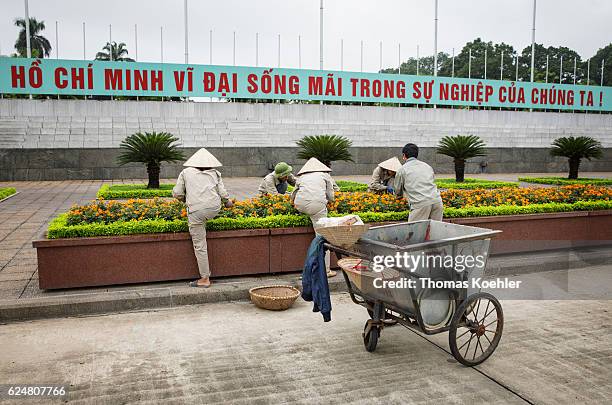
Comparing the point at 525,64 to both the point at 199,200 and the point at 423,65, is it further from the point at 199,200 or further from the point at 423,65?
the point at 199,200

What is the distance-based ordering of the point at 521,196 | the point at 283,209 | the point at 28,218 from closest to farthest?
the point at 283,209, the point at 521,196, the point at 28,218

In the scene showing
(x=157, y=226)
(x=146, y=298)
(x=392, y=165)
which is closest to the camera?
(x=146, y=298)

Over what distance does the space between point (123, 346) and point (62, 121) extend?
19567mm

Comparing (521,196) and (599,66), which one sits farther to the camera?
(599,66)

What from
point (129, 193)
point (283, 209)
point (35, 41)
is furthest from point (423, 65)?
point (283, 209)

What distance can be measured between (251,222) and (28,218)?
6.15 metres

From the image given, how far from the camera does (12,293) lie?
18.6 feet

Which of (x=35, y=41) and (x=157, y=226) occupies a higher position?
(x=35, y=41)

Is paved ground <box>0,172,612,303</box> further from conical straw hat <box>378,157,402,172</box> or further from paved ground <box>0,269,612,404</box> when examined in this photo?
conical straw hat <box>378,157,402,172</box>

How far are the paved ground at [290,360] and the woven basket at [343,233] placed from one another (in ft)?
3.15

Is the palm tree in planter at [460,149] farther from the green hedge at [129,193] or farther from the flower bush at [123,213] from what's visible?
the flower bush at [123,213]

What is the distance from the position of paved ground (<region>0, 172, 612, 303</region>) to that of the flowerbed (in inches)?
29.5

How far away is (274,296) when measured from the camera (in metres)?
5.83

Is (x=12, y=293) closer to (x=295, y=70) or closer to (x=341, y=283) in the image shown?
(x=341, y=283)
